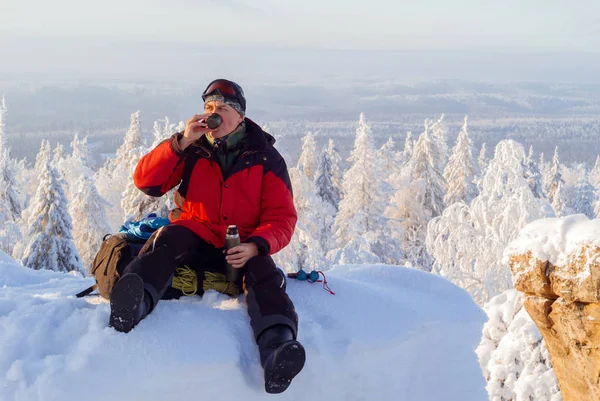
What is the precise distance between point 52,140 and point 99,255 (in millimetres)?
51263

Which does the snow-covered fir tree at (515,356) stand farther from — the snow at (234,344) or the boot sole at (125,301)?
the boot sole at (125,301)

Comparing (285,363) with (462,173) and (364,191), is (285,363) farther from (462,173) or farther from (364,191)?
(462,173)

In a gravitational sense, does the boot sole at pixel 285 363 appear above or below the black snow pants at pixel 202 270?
below

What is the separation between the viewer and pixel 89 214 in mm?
23344

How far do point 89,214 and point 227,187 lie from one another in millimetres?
20842

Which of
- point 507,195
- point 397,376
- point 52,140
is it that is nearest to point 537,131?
point 52,140

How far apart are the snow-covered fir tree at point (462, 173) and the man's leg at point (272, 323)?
2980 cm

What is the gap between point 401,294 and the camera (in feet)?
16.7

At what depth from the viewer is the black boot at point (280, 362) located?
11.0ft

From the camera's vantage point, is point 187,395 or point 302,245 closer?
point 187,395

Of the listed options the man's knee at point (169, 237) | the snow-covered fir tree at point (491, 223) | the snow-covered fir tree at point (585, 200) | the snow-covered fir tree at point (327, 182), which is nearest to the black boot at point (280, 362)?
the man's knee at point (169, 237)

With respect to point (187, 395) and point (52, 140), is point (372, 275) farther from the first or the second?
point (52, 140)

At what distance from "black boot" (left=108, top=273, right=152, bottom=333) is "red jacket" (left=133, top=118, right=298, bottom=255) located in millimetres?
1017

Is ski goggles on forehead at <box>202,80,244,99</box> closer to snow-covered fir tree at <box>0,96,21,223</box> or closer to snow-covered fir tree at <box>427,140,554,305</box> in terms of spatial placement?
snow-covered fir tree at <box>427,140,554,305</box>
